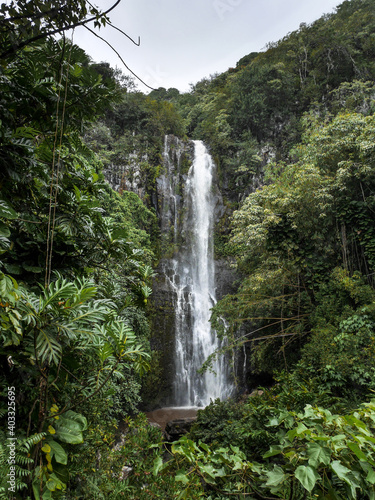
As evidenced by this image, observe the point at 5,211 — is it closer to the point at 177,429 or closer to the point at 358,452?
the point at 358,452

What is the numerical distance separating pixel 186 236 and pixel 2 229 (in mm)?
13302

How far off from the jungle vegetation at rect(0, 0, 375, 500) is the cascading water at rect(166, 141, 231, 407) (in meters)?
1.39

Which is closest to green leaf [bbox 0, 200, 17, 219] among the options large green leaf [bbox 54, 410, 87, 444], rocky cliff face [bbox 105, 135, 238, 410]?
large green leaf [bbox 54, 410, 87, 444]

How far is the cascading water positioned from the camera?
35.2 ft

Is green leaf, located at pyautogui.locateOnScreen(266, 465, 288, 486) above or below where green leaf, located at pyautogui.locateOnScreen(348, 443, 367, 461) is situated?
below

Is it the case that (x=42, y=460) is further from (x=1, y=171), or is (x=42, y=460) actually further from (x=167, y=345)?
(x=167, y=345)

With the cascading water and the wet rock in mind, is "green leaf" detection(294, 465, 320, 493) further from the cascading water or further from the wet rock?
the cascading water

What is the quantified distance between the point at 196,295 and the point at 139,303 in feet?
34.9

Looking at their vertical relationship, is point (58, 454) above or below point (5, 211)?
below

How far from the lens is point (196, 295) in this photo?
12734 millimetres

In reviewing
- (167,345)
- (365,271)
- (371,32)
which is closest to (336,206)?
(365,271)

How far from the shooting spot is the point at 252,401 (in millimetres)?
3549

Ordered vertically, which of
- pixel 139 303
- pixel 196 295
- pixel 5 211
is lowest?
pixel 196 295

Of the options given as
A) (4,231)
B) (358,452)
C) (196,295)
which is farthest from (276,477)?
(196,295)
